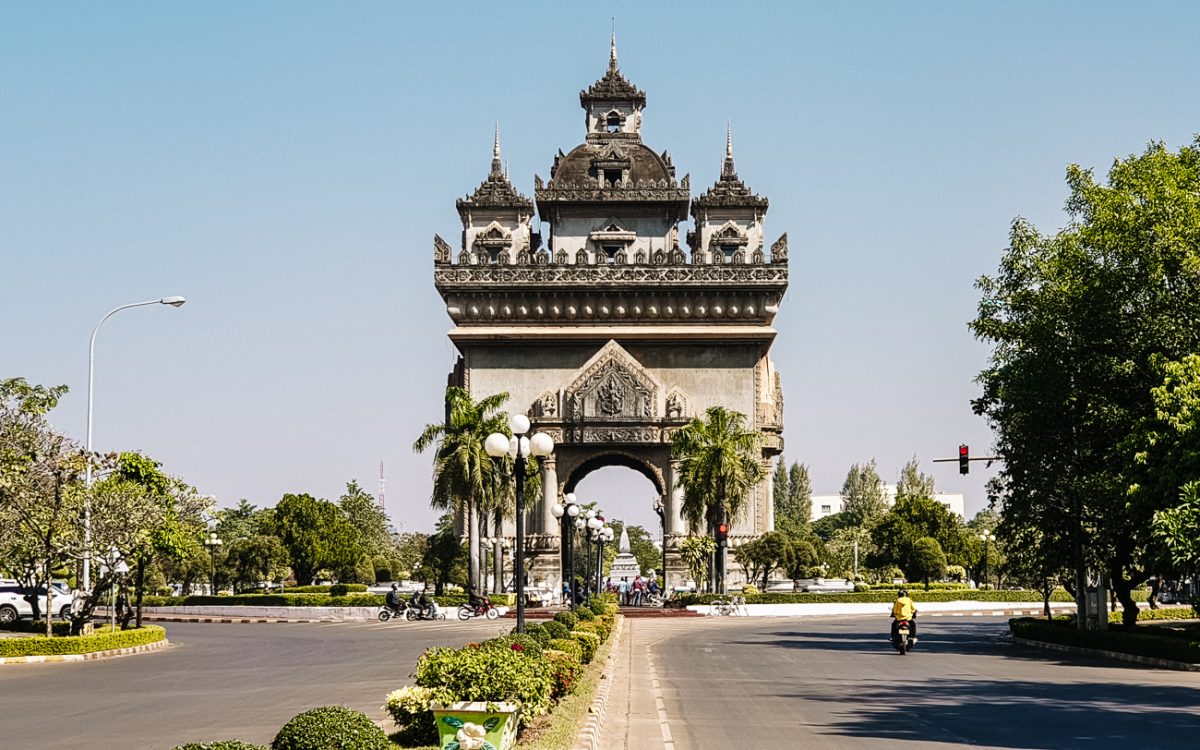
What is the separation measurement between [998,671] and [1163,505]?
4742 millimetres

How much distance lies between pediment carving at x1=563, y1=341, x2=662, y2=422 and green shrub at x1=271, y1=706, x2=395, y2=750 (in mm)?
63646

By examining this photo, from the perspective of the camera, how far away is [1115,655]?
34.7m

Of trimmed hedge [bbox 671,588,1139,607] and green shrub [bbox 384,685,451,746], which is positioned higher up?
green shrub [bbox 384,685,451,746]

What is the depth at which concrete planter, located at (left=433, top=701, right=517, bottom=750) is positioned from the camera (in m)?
13.2

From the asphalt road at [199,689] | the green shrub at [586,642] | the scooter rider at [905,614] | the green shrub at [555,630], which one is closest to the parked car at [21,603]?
the asphalt road at [199,689]

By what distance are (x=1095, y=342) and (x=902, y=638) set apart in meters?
8.38

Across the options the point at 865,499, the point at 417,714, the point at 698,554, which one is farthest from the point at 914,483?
the point at 417,714

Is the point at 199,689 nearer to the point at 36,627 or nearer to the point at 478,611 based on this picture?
the point at 36,627

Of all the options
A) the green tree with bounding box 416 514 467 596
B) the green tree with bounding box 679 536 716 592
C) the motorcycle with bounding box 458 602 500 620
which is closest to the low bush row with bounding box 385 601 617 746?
the motorcycle with bounding box 458 602 500 620

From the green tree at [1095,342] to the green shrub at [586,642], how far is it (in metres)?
11.7

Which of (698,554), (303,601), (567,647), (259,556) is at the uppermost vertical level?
(259,556)

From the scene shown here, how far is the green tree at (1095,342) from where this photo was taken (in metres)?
33.0

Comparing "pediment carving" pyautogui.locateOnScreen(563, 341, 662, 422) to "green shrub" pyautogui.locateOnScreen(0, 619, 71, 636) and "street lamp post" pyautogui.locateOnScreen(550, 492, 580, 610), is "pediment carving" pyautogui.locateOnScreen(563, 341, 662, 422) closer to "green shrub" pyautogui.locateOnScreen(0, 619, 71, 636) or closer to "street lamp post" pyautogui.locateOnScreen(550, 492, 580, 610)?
"street lamp post" pyautogui.locateOnScreen(550, 492, 580, 610)

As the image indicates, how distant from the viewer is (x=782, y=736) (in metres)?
17.2
